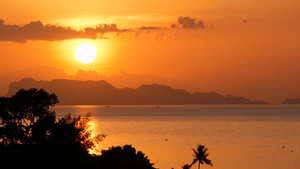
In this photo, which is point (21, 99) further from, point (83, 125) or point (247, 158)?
point (247, 158)

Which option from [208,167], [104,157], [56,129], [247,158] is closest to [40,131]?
[56,129]

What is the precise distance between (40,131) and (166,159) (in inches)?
4029

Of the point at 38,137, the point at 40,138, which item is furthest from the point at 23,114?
the point at 40,138

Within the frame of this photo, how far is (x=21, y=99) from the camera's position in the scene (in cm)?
8075

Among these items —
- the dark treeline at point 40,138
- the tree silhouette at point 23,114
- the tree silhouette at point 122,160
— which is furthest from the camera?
the tree silhouette at point 122,160

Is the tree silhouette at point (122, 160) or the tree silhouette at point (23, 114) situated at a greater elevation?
the tree silhouette at point (23, 114)

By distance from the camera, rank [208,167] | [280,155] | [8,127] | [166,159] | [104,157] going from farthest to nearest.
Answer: [280,155] < [166,159] < [208,167] < [104,157] < [8,127]

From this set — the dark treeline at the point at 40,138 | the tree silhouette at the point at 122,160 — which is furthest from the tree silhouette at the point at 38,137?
the tree silhouette at the point at 122,160

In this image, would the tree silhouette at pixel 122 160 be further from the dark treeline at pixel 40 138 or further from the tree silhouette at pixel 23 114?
the tree silhouette at pixel 23 114

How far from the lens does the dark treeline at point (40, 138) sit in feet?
244

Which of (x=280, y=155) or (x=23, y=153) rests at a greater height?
(x=280, y=155)

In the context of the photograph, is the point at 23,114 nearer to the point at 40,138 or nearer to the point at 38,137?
the point at 38,137

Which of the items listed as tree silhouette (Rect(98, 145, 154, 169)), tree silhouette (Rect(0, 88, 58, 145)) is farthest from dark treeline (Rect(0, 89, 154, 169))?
tree silhouette (Rect(98, 145, 154, 169))

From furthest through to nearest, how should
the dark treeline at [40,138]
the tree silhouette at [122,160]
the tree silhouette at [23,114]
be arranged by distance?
the tree silhouette at [122,160]
the tree silhouette at [23,114]
the dark treeline at [40,138]
